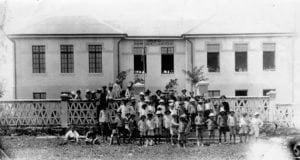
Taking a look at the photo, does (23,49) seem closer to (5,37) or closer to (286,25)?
(5,37)

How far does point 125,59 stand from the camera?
26.3m

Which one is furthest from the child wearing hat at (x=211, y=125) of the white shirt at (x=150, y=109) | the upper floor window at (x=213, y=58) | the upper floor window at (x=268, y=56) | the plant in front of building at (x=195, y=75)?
the upper floor window at (x=268, y=56)

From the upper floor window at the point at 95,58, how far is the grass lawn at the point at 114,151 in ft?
36.8

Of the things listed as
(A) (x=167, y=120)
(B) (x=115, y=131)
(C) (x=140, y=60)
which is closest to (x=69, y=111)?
(B) (x=115, y=131)

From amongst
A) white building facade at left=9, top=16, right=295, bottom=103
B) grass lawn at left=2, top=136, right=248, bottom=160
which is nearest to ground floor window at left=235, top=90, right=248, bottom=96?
white building facade at left=9, top=16, right=295, bottom=103

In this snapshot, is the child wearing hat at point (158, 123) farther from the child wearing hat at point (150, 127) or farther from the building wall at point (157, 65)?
the building wall at point (157, 65)

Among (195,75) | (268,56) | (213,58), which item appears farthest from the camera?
(213,58)

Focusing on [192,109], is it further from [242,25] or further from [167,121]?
[242,25]

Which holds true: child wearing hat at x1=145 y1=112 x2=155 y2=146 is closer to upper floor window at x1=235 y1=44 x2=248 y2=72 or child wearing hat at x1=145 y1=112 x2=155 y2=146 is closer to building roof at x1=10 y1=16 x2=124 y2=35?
building roof at x1=10 y1=16 x2=124 y2=35

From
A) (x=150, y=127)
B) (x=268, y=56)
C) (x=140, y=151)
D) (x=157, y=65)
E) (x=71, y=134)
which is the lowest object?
(x=140, y=151)

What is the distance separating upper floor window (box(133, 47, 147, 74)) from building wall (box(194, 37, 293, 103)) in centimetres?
336

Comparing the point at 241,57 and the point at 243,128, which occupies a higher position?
the point at 241,57

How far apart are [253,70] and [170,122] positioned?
12.9 meters

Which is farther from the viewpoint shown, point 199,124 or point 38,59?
point 38,59
